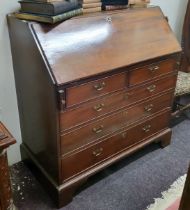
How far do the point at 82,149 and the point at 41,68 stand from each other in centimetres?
54

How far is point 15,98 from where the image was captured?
173cm

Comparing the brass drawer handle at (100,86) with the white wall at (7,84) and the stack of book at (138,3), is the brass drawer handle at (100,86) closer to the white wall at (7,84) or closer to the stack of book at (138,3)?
the white wall at (7,84)

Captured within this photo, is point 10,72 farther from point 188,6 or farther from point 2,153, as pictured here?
point 188,6

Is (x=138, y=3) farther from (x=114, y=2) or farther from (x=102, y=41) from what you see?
(x=102, y=41)

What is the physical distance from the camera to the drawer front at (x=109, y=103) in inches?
55.1

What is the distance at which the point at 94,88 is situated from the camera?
4.69 feet

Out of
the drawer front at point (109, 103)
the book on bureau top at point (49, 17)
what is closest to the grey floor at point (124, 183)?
the drawer front at point (109, 103)

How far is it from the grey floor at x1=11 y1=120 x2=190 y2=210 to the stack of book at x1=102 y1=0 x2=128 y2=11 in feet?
3.58

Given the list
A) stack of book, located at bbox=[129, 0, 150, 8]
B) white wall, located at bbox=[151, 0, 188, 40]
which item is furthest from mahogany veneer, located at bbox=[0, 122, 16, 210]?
white wall, located at bbox=[151, 0, 188, 40]

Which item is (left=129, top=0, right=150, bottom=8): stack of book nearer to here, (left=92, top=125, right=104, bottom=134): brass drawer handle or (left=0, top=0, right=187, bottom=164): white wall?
(left=0, top=0, right=187, bottom=164): white wall

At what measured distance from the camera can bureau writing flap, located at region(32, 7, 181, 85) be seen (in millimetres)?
1330

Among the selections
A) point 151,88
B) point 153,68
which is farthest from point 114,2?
point 151,88

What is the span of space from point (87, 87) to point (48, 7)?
0.44 metres

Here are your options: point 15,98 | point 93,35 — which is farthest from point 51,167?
point 93,35
